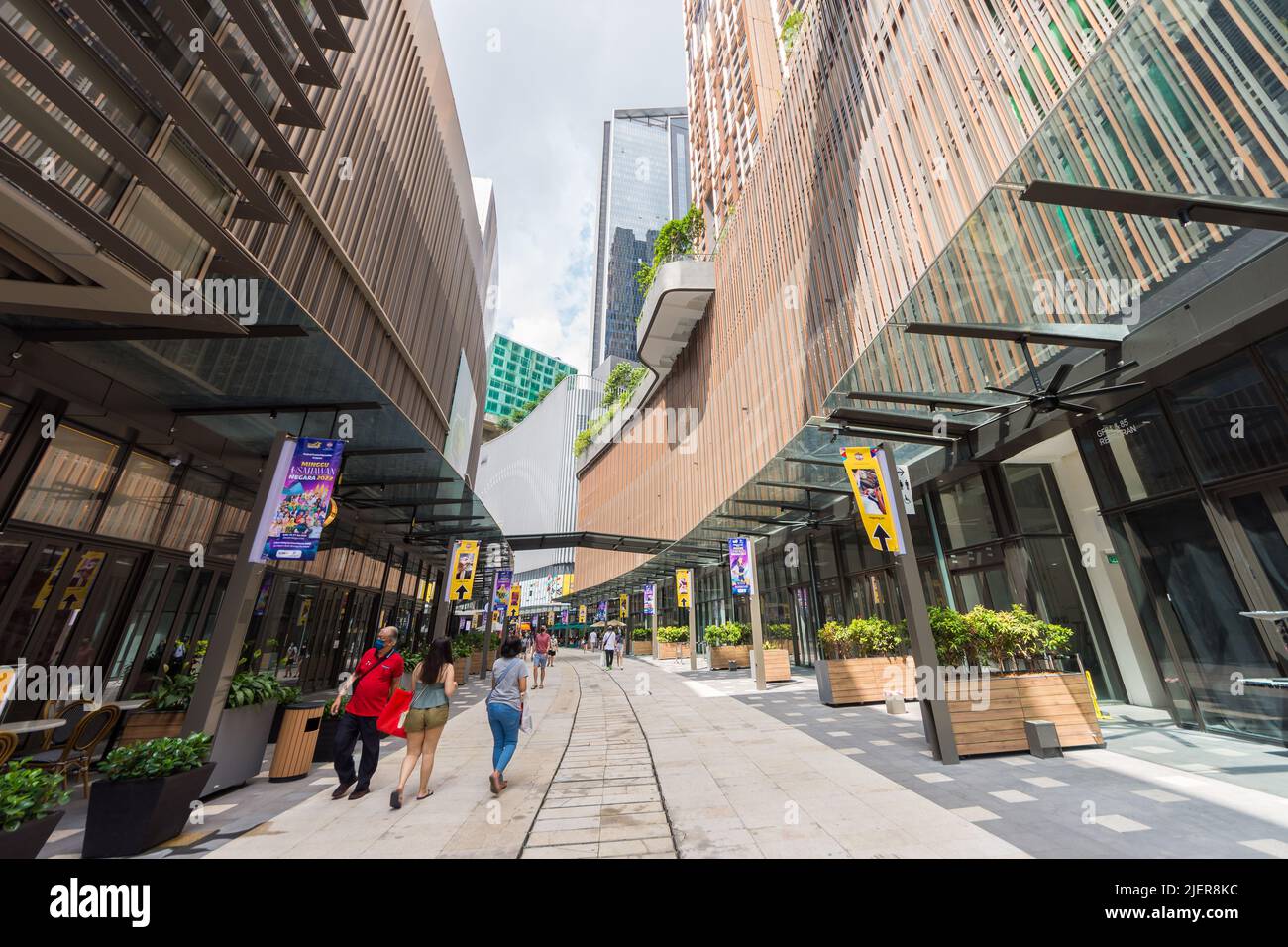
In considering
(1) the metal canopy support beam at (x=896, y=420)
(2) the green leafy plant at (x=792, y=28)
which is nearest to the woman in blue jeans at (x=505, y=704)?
(1) the metal canopy support beam at (x=896, y=420)

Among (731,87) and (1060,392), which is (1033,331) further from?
(731,87)

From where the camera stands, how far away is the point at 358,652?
1692cm

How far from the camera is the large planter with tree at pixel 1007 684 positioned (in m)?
6.33

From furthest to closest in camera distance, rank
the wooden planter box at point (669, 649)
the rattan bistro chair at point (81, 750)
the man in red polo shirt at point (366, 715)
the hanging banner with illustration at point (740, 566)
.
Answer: the wooden planter box at point (669, 649) → the hanging banner with illustration at point (740, 566) → the man in red polo shirt at point (366, 715) → the rattan bistro chair at point (81, 750)

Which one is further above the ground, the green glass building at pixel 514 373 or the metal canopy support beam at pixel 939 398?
the green glass building at pixel 514 373

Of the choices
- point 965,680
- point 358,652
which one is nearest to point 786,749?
point 965,680

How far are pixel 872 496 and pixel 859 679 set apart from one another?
5614mm

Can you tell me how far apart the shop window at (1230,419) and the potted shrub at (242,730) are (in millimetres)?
13535

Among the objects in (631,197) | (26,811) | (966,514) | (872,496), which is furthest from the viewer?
(631,197)

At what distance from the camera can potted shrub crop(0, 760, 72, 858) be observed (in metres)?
2.73

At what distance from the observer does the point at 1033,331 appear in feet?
21.1

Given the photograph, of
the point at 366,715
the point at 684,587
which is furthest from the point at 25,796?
the point at 684,587

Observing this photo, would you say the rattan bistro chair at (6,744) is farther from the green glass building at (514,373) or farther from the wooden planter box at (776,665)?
the green glass building at (514,373)
